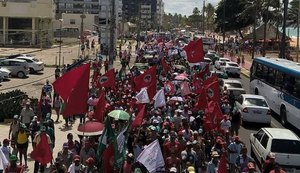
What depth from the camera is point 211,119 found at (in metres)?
15.4

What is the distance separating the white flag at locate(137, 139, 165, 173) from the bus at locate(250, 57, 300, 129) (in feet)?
35.6

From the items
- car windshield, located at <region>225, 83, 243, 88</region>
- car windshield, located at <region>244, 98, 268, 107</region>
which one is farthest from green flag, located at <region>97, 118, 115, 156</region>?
car windshield, located at <region>225, 83, 243, 88</region>

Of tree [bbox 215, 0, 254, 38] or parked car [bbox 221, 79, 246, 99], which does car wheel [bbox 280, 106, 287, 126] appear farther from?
tree [bbox 215, 0, 254, 38]

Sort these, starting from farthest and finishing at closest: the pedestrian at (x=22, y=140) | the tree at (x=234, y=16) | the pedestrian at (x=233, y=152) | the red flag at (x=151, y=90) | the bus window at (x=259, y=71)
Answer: the tree at (x=234, y=16)
the bus window at (x=259, y=71)
the red flag at (x=151, y=90)
the pedestrian at (x=22, y=140)
the pedestrian at (x=233, y=152)

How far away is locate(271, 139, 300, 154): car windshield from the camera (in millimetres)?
14414

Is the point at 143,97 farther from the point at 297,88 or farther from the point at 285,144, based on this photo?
the point at 297,88

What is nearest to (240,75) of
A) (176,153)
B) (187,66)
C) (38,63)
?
(187,66)

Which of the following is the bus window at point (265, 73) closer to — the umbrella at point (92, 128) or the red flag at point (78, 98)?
the umbrella at point (92, 128)

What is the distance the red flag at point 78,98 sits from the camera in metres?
12.0

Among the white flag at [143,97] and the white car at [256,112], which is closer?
the white flag at [143,97]

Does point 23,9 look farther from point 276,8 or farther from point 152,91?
point 152,91

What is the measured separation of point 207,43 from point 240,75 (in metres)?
36.0

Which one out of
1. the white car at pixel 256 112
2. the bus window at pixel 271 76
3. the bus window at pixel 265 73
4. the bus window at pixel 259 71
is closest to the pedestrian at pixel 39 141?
the white car at pixel 256 112

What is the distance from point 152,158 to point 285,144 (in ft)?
17.1
